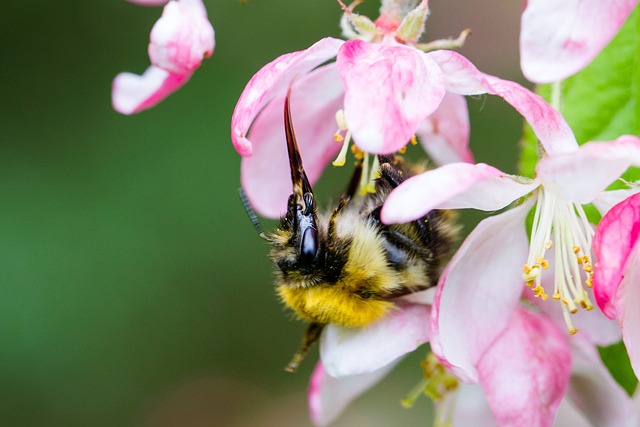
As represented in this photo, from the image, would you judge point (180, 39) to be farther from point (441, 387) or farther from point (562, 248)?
point (441, 387)

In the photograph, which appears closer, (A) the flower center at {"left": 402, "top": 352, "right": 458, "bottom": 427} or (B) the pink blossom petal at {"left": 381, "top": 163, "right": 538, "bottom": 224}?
(B) the pink blossom petal at {"left": 381, "top": 163, "right": 538, "bottom": 224}

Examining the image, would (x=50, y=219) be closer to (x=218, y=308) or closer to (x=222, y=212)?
(x=222, y=212)

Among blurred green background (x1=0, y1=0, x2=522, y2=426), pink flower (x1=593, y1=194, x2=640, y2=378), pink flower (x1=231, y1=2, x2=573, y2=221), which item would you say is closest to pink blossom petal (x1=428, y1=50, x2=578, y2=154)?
pink flower (x1=231, y1=2, x2=573, y2=221)

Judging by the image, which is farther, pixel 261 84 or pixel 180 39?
pixel 180 39

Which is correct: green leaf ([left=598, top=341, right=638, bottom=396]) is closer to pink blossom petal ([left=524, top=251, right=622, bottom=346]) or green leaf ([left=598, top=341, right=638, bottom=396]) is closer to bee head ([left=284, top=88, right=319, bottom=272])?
pink blossom petal ([left=524, top=251, right=622, bottom=346])

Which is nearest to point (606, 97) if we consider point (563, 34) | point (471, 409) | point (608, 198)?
point (608, 198)

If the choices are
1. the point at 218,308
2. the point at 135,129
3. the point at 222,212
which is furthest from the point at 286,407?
the point at 135,129
